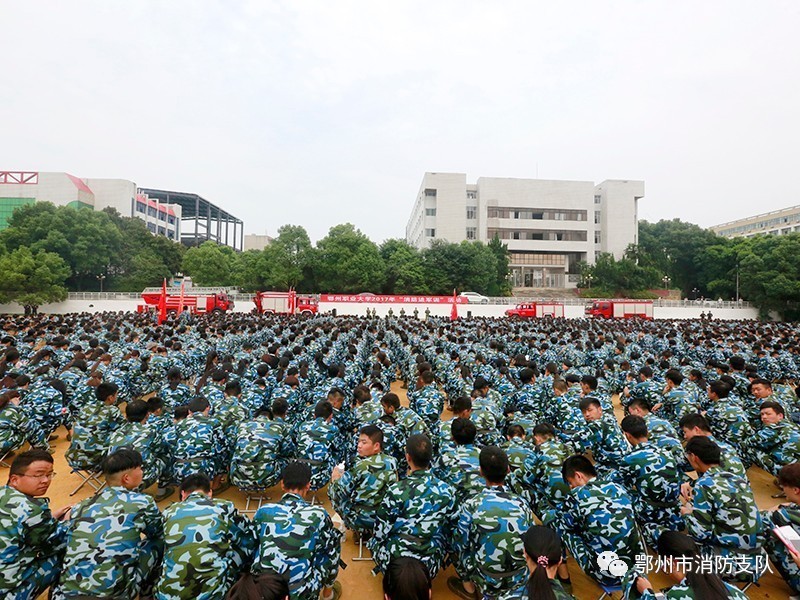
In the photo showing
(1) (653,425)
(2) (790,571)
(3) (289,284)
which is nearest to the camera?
(2) (790,571)

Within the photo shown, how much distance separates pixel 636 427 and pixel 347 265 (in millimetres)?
35846

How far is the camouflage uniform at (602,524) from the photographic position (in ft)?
10.3

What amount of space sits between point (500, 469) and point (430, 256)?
40.0 metres

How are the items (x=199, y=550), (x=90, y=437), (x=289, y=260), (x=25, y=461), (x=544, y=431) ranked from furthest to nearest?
(x=289, y=260) → (x=90, y=437) → (x=544, y=431) → (x=25, y=461) → (x=199, y=550)

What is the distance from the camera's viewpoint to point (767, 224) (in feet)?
235

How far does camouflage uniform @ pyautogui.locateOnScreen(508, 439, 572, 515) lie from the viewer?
13.1 feet

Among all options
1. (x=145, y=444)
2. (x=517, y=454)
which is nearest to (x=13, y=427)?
(x=145, y=444)

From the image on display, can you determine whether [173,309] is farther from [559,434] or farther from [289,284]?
[559,434]

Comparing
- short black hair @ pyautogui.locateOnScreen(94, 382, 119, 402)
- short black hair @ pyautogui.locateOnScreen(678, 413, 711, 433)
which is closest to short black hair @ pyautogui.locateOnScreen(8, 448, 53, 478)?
short black hair @ pyautogui.locateOnScreen(94, 382, 119, 402)

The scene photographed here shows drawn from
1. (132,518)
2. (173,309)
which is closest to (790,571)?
(132,518)

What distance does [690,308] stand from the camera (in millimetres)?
35625

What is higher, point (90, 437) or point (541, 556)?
point (541, 556)

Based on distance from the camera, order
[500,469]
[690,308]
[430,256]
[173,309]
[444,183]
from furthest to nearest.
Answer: [444,183] < [430,256] < [690,308] < [173,309] < [500,469]

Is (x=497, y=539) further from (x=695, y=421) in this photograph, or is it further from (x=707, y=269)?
(x=707, y=269)
